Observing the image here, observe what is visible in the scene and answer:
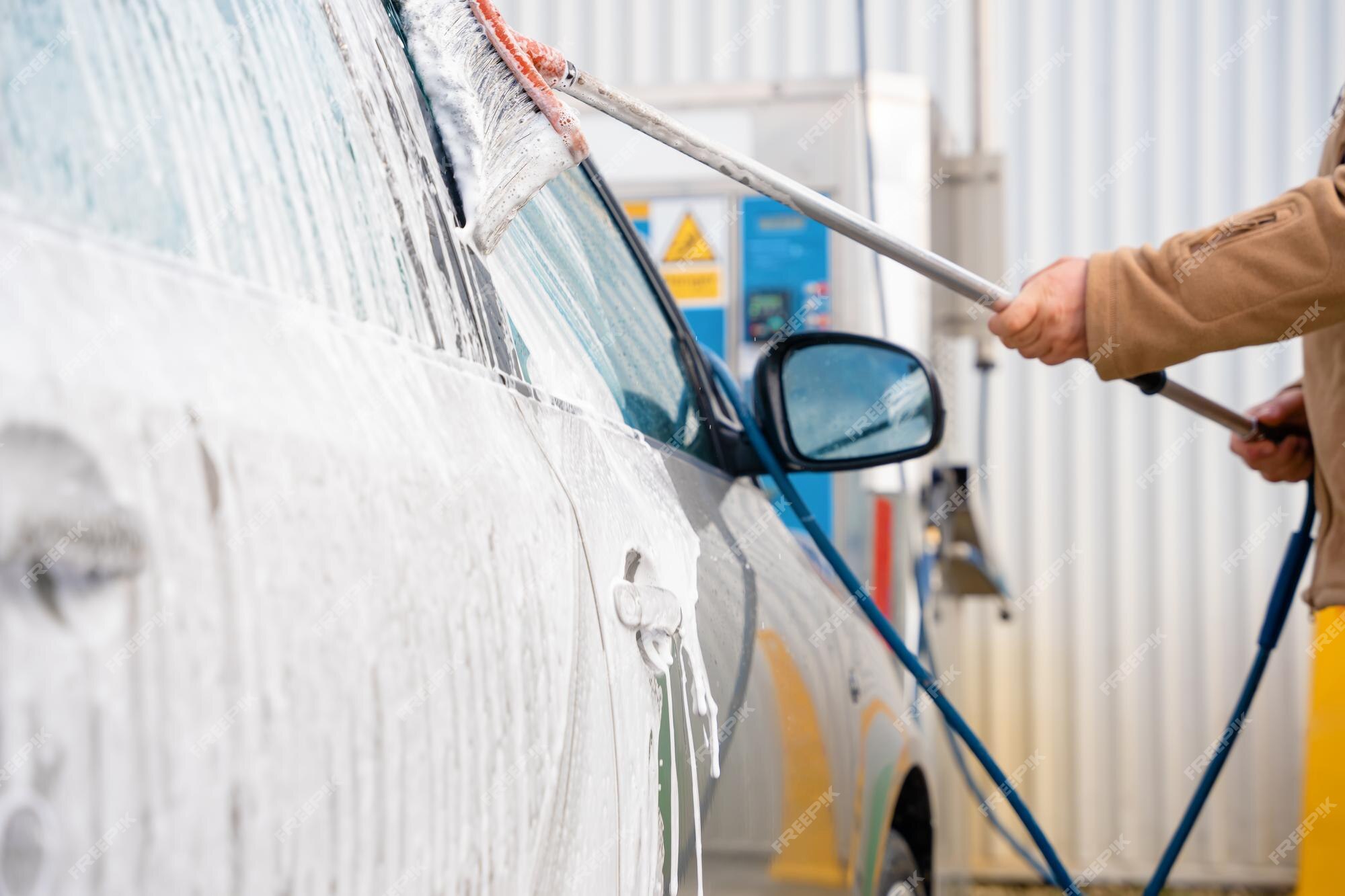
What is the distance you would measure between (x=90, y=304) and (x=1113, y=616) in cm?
426

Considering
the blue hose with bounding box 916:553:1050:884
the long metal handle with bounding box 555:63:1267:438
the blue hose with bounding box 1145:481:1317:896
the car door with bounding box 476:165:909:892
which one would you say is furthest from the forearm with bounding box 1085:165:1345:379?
the blue hose with bounding box 916:553:1050:884

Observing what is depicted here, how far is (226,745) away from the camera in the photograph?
0.39 meters

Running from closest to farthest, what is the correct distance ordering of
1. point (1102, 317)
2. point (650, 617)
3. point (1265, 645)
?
point (650, 617) < point (1102, 317) < point (1265, 645)

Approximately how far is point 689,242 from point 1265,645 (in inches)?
66.3

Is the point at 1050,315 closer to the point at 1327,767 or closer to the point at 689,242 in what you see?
the point at 1327,767

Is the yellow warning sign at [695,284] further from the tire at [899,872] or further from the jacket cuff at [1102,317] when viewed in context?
the jacket cuff at [1102,317]

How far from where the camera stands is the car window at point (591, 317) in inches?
30.7

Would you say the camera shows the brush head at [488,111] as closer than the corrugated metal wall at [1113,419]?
Yes

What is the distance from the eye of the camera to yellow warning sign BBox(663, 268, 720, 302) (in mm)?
2926

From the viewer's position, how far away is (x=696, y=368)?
128 centimetres

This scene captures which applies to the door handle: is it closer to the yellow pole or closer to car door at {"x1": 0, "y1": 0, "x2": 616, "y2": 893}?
car door at {"x1": 0, "y1": 0, "x2": 616, "y2": 893}

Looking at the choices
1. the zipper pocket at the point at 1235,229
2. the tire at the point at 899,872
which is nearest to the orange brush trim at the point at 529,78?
the zipper pocket at the point at 1235,229

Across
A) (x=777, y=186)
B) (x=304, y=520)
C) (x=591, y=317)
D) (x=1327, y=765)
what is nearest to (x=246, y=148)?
(x=304, y=520)

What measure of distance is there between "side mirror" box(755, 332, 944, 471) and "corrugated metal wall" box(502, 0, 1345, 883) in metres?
2.79
